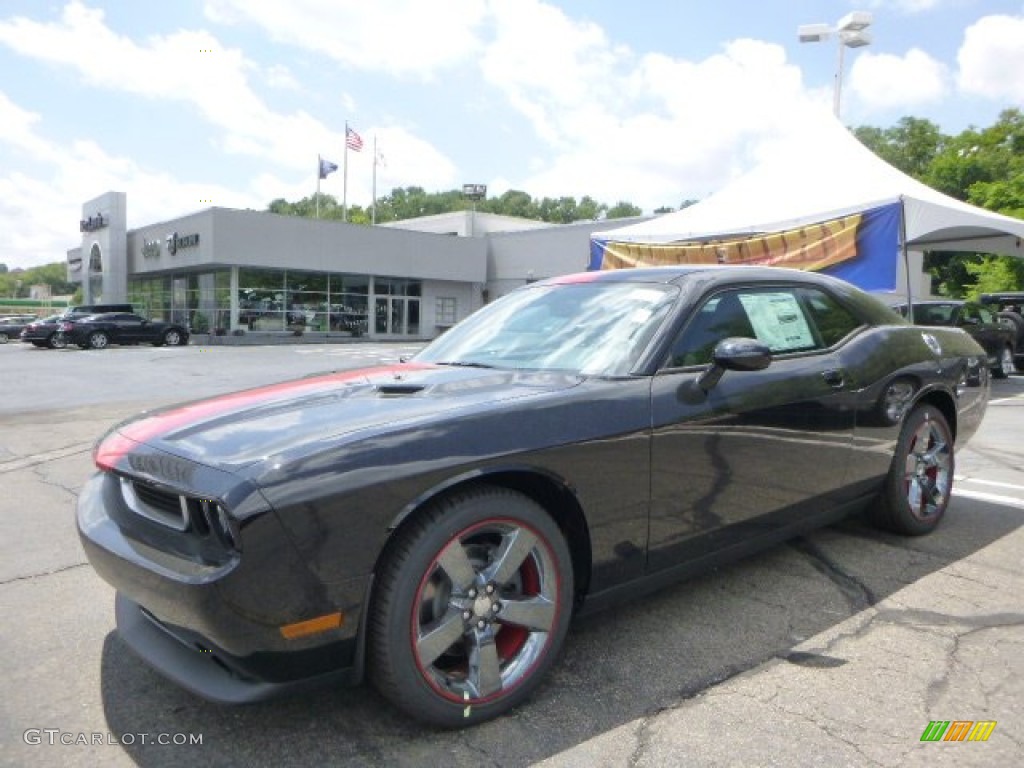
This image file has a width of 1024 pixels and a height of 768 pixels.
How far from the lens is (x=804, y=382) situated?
3.36 metres

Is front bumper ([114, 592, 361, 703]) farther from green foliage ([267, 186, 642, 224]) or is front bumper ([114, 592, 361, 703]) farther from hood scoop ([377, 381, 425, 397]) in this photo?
green foliage ([267, 186, 642, 224])

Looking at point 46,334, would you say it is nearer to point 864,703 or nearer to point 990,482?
point 990,482

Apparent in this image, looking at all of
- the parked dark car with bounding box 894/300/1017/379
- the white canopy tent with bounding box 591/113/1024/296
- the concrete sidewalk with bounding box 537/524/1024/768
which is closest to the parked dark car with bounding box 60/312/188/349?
the white canopy tent with bounding box 591/113/1024/296

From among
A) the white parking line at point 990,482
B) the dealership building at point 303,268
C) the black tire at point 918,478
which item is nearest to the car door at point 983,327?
the white parking line at point 990,482

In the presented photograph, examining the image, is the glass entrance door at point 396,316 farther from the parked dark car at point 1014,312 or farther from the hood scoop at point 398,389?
the hood scoop at point 398,389

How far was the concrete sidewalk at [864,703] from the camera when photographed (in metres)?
2.21

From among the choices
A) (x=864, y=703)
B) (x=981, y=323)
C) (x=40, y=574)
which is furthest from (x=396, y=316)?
(x=864, y=703)

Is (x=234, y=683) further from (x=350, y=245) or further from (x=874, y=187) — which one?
(x=350, y=245)

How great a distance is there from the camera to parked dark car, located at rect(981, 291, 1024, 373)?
14.7 m

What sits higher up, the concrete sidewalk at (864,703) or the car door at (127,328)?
the car door at (127,328)

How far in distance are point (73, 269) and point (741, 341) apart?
171ft

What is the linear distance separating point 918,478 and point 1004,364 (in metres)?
12.2

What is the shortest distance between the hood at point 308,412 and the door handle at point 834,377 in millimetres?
1440

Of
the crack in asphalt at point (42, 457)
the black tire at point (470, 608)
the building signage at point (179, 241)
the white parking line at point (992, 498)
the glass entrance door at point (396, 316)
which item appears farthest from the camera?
the glass entrance door at point (396, 316)
